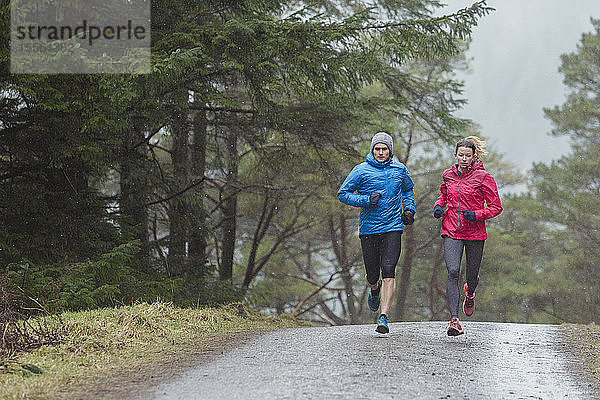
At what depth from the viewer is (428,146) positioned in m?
26.8

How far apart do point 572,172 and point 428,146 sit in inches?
295

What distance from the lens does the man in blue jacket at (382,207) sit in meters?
7.45

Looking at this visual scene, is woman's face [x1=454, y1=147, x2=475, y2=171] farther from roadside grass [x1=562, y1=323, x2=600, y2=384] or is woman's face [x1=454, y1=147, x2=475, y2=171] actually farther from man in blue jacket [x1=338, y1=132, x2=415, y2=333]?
roadside grass [x1=562, y1=323, x2=600, y2=384]

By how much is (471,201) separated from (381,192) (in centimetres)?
100

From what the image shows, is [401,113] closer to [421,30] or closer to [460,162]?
[421,30]

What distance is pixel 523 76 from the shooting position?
119m

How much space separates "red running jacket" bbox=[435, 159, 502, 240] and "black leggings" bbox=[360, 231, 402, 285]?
61cm

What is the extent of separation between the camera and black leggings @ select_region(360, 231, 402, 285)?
7.45m

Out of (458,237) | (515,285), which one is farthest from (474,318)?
(458,237)

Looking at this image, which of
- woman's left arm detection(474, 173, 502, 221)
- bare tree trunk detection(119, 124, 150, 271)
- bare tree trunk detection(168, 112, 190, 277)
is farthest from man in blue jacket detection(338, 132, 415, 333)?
bare tree trunk detection(168, 112, 190, 277)

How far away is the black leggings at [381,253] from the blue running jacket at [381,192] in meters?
0.10

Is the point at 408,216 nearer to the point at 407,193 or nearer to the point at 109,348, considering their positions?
the point at 407,193

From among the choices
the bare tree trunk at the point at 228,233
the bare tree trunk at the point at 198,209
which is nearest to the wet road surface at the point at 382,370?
the bare tree trunk at the point at 198,209

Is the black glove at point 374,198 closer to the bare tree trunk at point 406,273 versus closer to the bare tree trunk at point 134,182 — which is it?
the bare tree trunk at point 134,182
